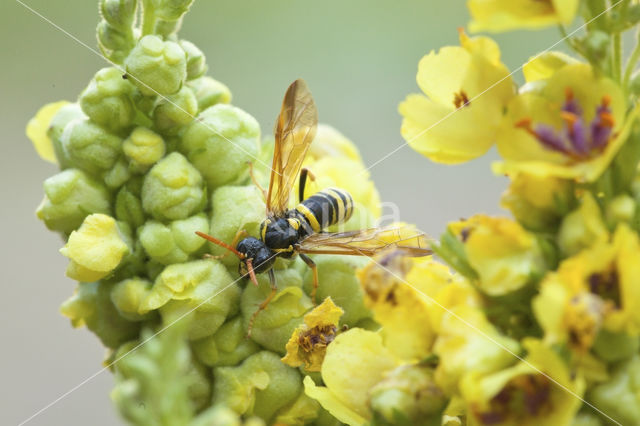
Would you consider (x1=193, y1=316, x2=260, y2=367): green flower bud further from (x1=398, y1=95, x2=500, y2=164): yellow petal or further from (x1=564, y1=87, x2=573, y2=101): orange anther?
(x1=564, y1=87, x2=573, y2=101): orange anther

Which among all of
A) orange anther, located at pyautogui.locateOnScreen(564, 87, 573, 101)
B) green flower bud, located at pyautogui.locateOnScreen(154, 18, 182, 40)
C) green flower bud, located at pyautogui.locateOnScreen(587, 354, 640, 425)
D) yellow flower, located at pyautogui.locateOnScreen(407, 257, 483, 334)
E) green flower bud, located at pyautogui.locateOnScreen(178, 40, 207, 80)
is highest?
green flower bud, located at pyautogui.locateOnScreen(154, 18, 182, 40)

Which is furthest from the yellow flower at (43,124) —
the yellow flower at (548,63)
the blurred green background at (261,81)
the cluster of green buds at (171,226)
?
the blurred green background at (261,81)

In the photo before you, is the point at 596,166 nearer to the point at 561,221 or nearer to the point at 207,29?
the point at 561,221

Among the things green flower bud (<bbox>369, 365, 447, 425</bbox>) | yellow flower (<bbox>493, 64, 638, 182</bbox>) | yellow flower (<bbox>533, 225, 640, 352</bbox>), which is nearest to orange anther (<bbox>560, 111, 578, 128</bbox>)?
yellow flower (<bbox>493, 64, 638, 182</bbox>)


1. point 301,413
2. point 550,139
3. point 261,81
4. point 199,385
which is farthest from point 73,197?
point 261,81

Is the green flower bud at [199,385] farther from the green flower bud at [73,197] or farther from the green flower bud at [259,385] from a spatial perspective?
the green flower bud at [73,197]

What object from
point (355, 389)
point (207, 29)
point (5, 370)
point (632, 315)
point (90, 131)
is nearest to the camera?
point (632, 315)

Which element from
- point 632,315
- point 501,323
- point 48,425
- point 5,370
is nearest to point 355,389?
point 501,323

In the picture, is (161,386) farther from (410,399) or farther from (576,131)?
(576,131)
